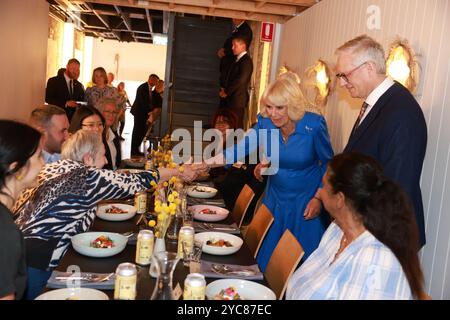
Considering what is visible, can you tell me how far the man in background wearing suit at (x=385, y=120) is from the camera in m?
2.45

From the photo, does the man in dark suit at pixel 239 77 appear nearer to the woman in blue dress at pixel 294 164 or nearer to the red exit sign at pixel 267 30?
the red exit sign at pixel 267 30

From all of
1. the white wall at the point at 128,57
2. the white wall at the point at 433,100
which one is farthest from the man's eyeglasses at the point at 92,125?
the white wall at the point at 128,57

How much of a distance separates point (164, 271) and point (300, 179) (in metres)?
2.15

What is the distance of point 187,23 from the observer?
9.59 m

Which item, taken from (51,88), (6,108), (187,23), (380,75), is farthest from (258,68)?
(380,75)

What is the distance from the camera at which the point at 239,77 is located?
25.1 feet

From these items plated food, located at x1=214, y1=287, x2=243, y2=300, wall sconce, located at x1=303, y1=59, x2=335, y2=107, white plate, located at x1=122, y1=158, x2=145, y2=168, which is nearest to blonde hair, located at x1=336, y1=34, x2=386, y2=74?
plated food, located at x1=214, y1=287, x2=243, y2=300

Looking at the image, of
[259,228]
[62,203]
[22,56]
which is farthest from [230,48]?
[62,203]

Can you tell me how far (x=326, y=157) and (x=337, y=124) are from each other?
3.90 ft

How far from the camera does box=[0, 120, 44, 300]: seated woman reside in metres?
1.62

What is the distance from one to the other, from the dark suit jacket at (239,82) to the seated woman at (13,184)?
584cm

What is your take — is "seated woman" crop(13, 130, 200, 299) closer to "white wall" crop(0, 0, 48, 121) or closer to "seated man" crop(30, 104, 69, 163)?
"seated man" crop(30, 104, 69, 163)
